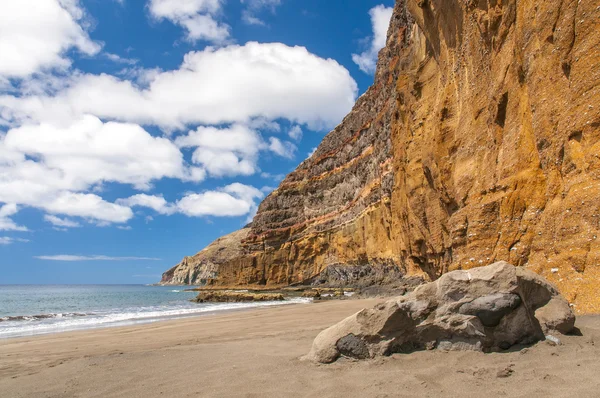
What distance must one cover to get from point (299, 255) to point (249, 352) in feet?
176

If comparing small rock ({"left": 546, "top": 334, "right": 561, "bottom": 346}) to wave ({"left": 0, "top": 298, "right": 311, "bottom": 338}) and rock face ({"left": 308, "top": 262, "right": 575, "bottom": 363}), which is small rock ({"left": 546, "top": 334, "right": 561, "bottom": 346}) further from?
wave ({"left": 0, "top": 298, "right": 311, "bottom": 338})

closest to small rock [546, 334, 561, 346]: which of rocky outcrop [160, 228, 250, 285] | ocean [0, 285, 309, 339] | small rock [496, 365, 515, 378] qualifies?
small rock [496, 365, 515, 378]

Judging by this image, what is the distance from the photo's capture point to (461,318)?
449cm

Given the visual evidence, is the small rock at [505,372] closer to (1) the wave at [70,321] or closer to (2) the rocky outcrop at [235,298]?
(1) the wave at [70,321]

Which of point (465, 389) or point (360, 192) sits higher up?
point (360, 192)

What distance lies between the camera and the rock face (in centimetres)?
444

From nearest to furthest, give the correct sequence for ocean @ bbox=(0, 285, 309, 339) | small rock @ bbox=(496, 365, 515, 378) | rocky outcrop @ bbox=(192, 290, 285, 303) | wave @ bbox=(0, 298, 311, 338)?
1. small rock @ bbox=(496, 365, 515, 378)
2. wave @ bbox=(0, 298, 311, 338)
3. ocean @ bbox=(0, 285, 309, 339)
4. rocky outcrop @ bbox=(192, 290, 285, 303)

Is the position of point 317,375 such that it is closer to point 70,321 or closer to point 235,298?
point 70,321

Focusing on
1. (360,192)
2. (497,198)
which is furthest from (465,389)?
(360,192)

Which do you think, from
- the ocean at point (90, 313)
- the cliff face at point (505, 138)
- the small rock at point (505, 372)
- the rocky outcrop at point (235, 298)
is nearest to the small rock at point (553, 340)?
the small rock at point (505, 372)

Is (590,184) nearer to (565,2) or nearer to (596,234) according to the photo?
(596,234)

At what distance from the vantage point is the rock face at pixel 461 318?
4.44m

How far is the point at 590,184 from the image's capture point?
648cm

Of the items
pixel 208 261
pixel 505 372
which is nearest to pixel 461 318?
pixel 505 372
